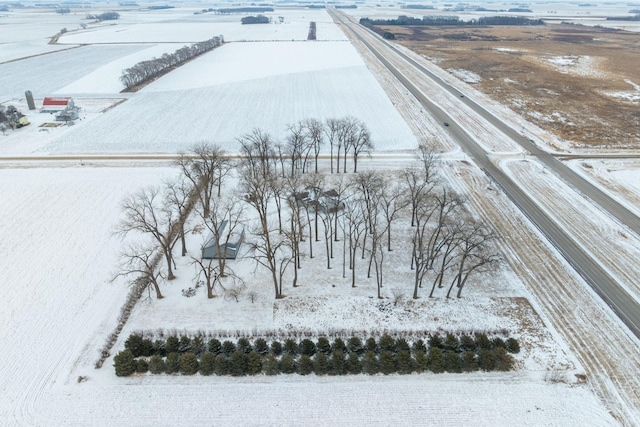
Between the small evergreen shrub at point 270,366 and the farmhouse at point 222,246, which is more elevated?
the farmhouse at point 222,246

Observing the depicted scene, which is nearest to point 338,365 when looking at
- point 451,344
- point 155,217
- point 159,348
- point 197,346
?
point 451,344

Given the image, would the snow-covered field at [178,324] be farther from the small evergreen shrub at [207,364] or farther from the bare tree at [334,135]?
the bare tree at [334,135]

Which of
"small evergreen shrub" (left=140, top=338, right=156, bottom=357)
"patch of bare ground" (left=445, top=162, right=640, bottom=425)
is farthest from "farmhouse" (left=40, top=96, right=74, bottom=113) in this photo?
"patch of bare ground" (left=445, top=162, right=640, bottom=425)

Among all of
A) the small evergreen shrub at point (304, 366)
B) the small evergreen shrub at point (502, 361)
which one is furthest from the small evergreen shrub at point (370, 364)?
the small evergreen shrub at point (502, 361)

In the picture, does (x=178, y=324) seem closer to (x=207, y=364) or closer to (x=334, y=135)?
(x=207, y=364)

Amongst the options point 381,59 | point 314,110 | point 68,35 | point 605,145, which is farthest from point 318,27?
point 605,145

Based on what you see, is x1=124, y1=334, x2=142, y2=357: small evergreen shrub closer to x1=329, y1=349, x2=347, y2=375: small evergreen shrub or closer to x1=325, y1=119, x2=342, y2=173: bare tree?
x1=329, y1=349, x2=347, y2=375: small evergreen shrub

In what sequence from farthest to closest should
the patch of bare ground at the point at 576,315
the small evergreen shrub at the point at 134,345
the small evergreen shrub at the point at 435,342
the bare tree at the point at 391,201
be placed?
the bare tree at the point at 391,201, the small evergreen shrub at the point at 435,342, the small evergreen shrub at the point at 134,345, the patch of bare ground at the point at 576,315
